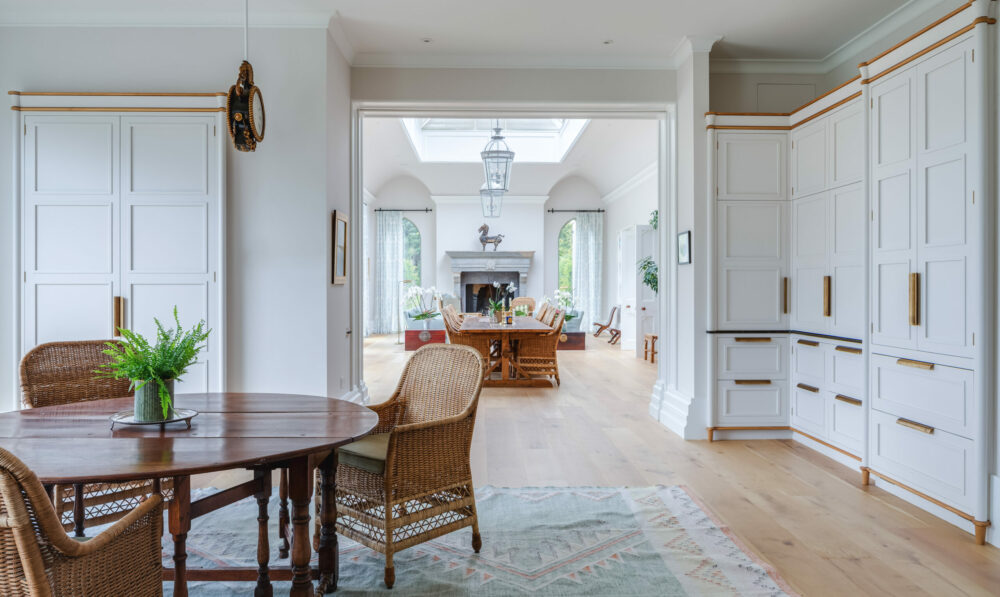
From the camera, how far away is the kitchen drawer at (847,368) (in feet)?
11.2

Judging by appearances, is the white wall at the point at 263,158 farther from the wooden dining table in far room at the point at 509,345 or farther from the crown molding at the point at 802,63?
the crown molding at the point at 802,63

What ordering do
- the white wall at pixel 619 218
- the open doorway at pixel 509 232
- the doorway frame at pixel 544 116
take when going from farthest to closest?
the open doorway at pixel 509 232 < the white wall at pixel 619 218 < the doorway frame at pixel 544 116

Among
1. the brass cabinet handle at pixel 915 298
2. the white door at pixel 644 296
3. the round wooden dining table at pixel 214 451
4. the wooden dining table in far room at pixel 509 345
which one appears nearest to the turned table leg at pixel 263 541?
the round wooden dining table at pixel 214 451

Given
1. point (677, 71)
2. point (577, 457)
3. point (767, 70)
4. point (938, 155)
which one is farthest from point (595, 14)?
point (577, 457)

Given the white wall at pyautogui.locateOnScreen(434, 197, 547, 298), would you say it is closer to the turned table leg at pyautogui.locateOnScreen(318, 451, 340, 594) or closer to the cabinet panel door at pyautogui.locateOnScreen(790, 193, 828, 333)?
the cabinet panel door at pyautogui.locateOnScreen(790, 193, 828, 333)

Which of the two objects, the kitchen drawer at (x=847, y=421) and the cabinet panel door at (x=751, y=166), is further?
the cabinet panel door at (x=751, y=166)

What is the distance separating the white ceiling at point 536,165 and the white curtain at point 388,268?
760mm

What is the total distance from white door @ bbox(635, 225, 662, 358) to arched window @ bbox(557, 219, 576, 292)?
3.07 m

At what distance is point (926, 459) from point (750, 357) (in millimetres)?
1451

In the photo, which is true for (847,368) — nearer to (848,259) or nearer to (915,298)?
(848,259)

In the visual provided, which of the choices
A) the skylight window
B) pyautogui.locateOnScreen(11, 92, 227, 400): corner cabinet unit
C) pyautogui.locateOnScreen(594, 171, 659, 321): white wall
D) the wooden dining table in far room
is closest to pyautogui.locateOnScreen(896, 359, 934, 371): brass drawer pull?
the wooden dining table in far room

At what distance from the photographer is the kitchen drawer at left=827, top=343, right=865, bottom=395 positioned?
3.40 meters

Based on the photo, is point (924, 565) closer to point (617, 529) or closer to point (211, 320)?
point (617, 529)

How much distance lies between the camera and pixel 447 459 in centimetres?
225
